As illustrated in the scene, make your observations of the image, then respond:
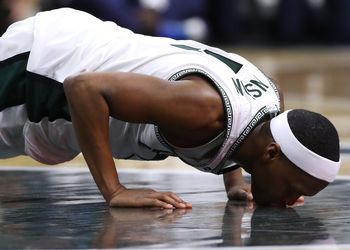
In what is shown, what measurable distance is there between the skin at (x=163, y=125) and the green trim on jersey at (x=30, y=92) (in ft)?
1.21

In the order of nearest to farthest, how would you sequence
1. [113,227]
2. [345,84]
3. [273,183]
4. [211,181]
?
[113,227] → [273,183] → [211,181] → [345,84]

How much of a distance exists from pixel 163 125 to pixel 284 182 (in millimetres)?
612

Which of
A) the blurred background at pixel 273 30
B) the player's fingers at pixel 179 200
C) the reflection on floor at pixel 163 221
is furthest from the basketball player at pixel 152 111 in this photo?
the blurred background at pixel 273 30

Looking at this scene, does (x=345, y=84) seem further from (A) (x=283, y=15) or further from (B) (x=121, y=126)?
(B) (x=121, y=126)

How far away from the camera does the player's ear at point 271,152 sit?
640cm

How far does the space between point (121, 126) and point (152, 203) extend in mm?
506

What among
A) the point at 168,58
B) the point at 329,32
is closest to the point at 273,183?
the point at 168,58

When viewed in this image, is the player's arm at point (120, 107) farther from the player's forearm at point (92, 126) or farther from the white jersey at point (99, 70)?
the white jersey at point (99, 70)

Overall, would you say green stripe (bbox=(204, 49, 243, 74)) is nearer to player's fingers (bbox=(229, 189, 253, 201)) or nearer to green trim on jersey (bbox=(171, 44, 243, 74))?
green trim on jersey (bbox=(171, 44, 243, 74))

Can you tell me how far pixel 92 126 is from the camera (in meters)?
6.37

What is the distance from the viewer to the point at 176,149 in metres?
6.58

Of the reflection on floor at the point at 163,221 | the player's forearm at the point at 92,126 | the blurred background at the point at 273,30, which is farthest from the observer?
the blurred background at the point at 273,30

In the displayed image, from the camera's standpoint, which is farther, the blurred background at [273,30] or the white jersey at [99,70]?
the blurred background at [273,30]

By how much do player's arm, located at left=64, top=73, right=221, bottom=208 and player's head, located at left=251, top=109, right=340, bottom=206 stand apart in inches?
13.4
